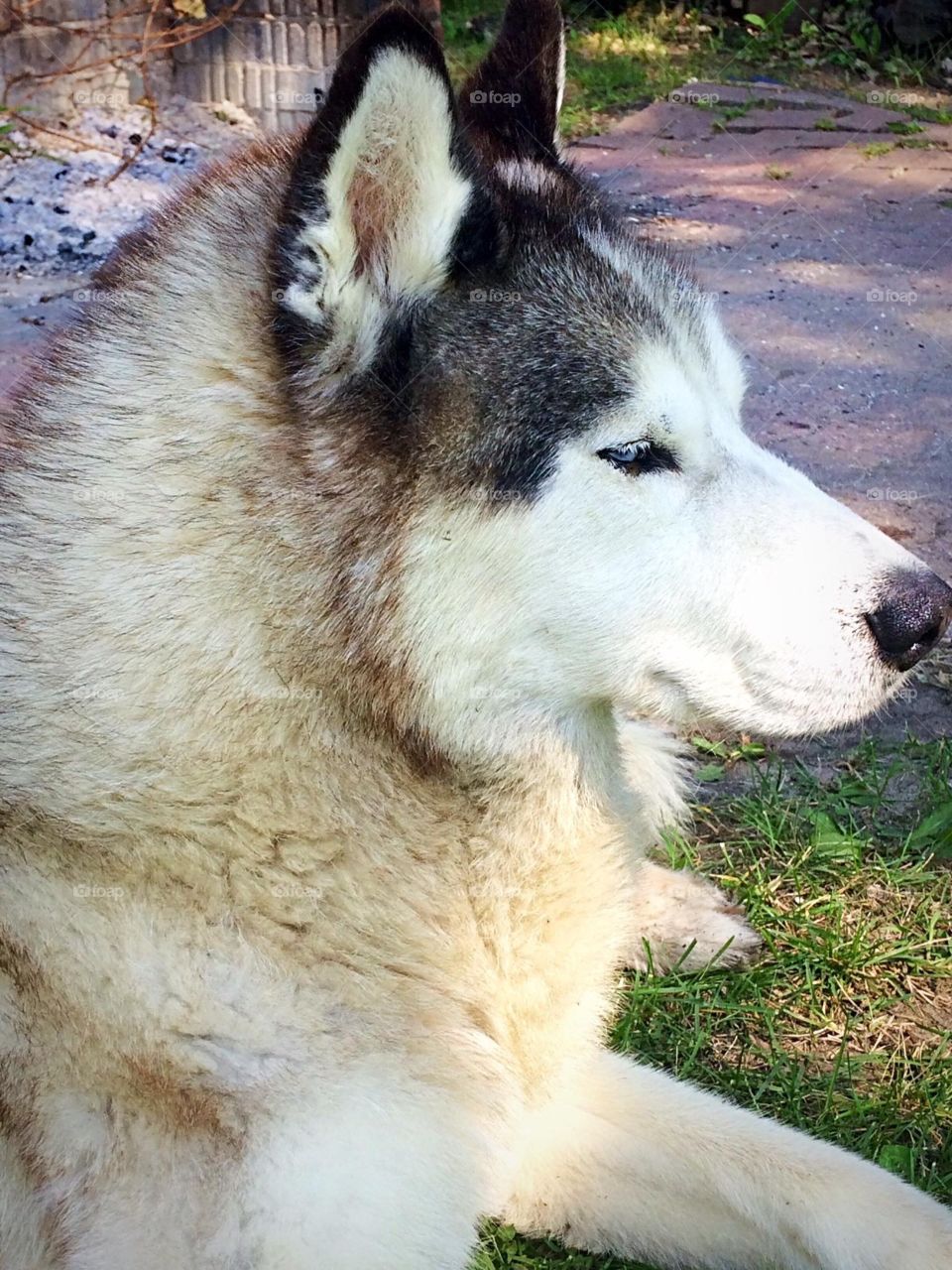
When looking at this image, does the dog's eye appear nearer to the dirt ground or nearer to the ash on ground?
the dirt ground

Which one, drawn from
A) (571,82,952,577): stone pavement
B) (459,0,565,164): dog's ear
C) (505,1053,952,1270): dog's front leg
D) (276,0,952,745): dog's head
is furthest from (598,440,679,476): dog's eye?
(571,82,952,577): stone pavement

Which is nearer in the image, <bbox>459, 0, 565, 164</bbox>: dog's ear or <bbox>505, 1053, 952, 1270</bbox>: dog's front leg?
<bbox>505, 1053, 952, 1270</bbox>: dog's front leg

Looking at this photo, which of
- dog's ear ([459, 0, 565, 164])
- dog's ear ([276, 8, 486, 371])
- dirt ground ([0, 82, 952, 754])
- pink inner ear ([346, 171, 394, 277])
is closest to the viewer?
dog's ear ([276, 8, 486, 371])

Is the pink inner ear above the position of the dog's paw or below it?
above

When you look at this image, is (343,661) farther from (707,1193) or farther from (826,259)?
(826,259)

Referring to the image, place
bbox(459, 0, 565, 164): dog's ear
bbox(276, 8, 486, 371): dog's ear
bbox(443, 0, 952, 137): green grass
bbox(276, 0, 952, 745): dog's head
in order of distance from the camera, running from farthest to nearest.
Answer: bbox(443, 0, 952, 137): green grass
bbox(459, 0, 565, 164): dog's ear
bbox(276, 0, 952, 745): dog's head
bbox(276, 8, 486, 371): dog's ear

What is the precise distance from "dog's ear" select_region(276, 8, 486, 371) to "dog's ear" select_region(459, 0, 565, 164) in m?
0.57

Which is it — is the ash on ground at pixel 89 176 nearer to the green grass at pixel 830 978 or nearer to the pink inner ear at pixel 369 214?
the green grass at pixel 830 978

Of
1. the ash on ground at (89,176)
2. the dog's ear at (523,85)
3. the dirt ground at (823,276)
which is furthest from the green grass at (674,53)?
the dog's ear at (523,85)

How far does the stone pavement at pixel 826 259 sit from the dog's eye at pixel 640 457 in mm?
1379

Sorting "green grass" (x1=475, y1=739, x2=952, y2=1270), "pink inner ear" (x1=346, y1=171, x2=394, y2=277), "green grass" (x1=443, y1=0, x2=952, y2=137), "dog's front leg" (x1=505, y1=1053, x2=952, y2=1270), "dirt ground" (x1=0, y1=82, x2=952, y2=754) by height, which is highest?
"pink inner ear" (x1=346, y1=171, x2=394, y2=277)

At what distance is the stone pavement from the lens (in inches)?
200

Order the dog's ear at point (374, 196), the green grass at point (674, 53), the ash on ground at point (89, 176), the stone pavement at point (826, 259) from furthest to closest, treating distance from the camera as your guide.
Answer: the green grass at point (674, 53), the ash on ground at point (89, 176), the stone pavement at point (826, 259), the dog's ear at point (374, 196)

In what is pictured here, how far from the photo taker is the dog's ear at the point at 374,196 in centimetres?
193
